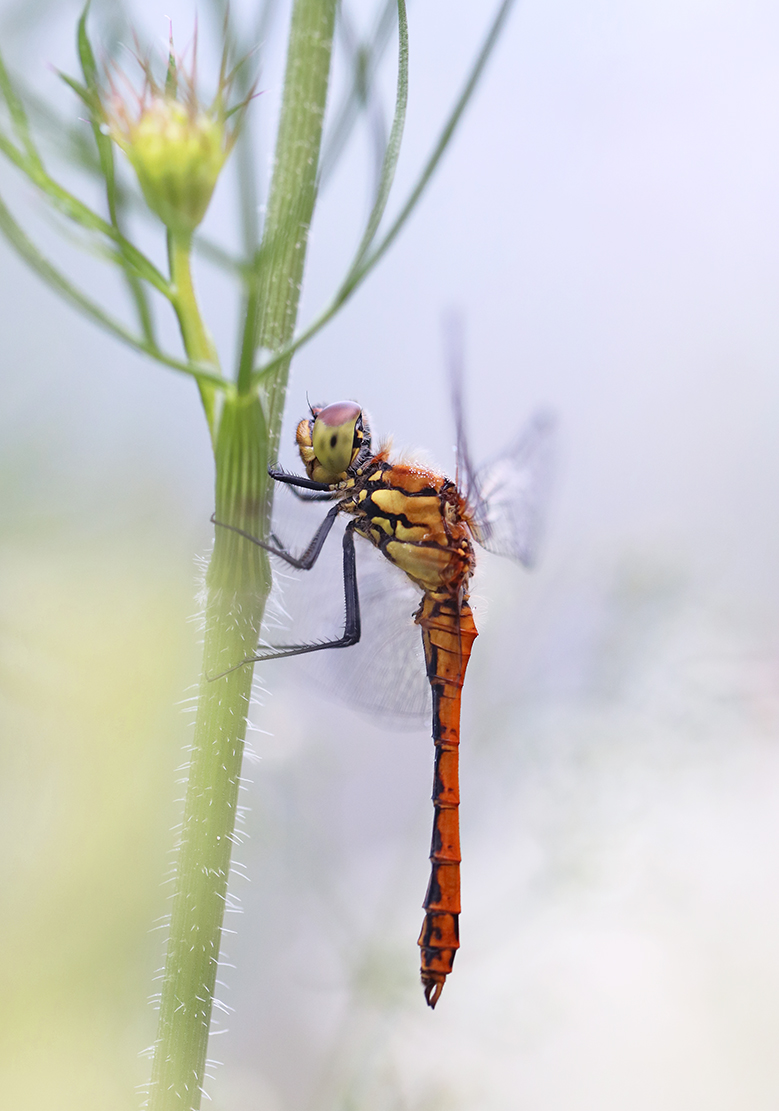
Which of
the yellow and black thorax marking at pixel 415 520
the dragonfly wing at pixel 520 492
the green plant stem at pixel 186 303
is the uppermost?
the dragonfly wing at pixel 520 492

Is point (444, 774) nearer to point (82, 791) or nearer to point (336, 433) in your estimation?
point (336, 433)

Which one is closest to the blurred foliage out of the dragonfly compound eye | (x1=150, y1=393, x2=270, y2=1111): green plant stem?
the dragonfly compound eye

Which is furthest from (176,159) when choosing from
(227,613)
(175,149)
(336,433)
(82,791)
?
(82,791)

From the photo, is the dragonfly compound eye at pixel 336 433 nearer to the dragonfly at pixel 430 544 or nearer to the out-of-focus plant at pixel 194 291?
the dragonfly at pixel 430 544

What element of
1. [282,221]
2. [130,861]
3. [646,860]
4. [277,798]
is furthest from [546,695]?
[282,221]

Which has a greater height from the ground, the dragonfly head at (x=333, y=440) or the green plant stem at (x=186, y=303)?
the dragonfly head at (x=333, y=440)

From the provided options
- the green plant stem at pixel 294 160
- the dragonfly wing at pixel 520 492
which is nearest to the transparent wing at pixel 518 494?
the dragonfly wing at pixel 520 492

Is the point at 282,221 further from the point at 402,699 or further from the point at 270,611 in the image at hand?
the point at 402,699
